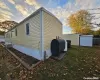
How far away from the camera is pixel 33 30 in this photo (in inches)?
358

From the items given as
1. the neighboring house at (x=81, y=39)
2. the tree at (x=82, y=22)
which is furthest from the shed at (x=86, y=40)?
the tree at (x=82, y=22)

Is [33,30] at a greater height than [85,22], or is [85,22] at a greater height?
[85,22]

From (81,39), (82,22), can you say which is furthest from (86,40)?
(82,22)

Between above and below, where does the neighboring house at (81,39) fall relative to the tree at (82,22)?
below

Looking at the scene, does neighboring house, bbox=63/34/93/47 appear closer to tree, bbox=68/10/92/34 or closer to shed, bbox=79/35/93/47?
shed, bbox=79/35/93/47

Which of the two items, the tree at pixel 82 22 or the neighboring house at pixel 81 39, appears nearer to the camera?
the neighboring house at pixel 81 39

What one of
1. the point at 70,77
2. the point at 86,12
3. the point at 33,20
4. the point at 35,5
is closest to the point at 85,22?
the point at 86,12

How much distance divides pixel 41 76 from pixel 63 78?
1.05m

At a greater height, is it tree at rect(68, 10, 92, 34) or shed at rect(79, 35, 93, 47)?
tree at rect(68, 10, 92, 34)

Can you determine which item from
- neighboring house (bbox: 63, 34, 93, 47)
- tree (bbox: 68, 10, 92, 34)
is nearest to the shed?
neighboring house (bbox: 63, 34, 93, 47)

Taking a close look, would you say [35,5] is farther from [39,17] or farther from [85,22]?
[85,22]

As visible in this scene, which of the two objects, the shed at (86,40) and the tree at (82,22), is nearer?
the shed at (86,40)

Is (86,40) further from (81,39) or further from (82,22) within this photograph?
(82,22)

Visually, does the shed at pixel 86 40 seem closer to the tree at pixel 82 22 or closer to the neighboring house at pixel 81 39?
the neighboring house at pixel 81 39
